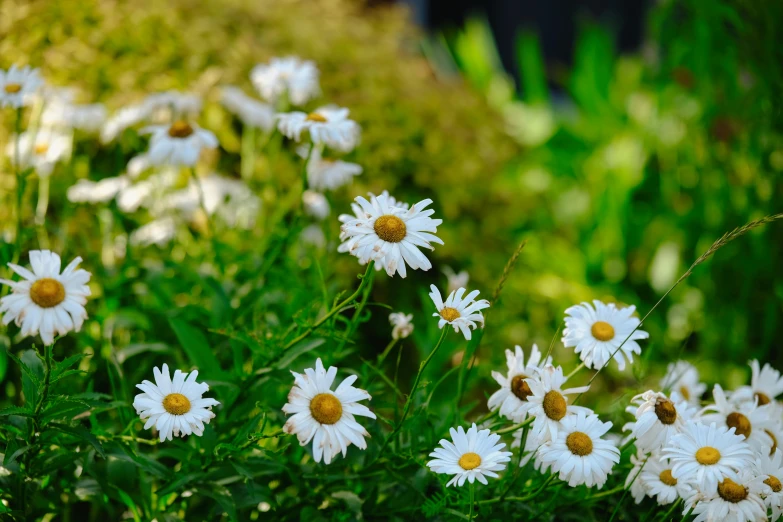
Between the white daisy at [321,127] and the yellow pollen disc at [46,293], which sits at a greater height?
the white daisy at [321,127]

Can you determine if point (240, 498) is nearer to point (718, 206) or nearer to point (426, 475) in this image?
point (426, 475)

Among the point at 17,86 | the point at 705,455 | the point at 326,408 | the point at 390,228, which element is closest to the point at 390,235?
the point at 390,228

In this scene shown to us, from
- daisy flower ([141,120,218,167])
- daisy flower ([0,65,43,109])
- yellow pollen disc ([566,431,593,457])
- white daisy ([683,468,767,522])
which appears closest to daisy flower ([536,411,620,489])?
yellow pollen disc ([566,431,593,457])

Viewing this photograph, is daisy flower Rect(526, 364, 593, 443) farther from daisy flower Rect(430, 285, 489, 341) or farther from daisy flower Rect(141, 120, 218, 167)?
daisy flower Rect(141, 120, 218, 167)

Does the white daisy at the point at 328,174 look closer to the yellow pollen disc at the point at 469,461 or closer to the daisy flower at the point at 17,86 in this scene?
the daisy flower at the point at 17,86

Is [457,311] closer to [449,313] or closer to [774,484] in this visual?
[449,313]

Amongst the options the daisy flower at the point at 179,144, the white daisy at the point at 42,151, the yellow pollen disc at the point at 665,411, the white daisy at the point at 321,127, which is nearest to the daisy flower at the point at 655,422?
the yellow pollen disc at the point at 665,411

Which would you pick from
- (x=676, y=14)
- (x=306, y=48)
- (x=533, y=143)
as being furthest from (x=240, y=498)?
(x=676, y=14)
